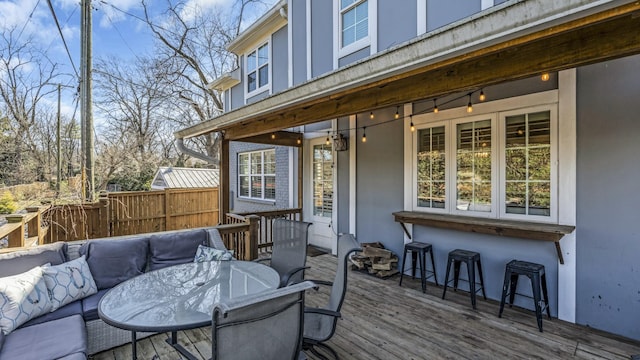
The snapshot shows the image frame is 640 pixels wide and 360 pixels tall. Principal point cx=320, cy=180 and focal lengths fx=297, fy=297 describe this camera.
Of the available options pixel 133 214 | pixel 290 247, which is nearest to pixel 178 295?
pixel 290 247

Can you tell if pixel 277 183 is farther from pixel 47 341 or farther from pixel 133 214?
pixel 47 341

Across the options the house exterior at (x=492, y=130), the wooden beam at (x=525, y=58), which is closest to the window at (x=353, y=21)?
the house exterior at (x=492, y=130)

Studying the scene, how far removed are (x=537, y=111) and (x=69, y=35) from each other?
33.4 feet

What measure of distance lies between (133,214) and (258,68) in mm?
4945

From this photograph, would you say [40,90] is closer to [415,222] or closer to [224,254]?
[224,254]

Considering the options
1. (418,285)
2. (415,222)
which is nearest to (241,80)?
(415,222)

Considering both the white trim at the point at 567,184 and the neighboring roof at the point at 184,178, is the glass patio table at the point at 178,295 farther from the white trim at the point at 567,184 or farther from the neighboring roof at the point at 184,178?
the neighboring roof at the point at 184,178

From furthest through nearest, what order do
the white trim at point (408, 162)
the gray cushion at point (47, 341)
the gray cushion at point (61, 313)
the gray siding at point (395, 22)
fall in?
the white trim at point (408, 162) → the gray siding at point (395, 22) → the gray cushion at point (61, 313) → the gray cushion at point (47, 341)

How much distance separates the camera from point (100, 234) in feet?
21.8

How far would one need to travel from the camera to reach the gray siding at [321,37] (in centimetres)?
548

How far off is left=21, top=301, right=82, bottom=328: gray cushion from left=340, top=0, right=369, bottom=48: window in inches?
198

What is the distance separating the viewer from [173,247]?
3.50 metres

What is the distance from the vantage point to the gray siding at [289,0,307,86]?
239 inches

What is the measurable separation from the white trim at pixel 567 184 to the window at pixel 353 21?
2.89 meters
